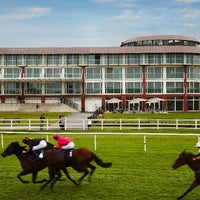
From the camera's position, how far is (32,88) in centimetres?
6269

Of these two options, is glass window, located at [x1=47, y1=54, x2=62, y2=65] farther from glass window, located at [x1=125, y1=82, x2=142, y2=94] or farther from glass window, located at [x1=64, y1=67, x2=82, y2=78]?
glass window, located at [x1=125, y1=82, x2=142, y2=94]

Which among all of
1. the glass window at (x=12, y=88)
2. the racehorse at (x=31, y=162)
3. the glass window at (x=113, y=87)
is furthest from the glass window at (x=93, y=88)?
the racehorse at (x=31, y=162)

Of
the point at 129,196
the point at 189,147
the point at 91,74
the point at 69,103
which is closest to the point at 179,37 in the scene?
the point at 91,74

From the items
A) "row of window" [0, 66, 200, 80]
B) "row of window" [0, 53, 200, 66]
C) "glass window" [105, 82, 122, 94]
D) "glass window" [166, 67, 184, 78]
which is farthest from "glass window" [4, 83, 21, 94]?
"glass window" [166, 67, 184, 78]

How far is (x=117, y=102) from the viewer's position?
57406 millimetres

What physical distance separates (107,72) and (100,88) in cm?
269

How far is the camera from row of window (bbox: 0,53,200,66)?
2424 inches

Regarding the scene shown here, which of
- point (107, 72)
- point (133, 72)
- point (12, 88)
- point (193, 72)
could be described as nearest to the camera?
point (133, 72)

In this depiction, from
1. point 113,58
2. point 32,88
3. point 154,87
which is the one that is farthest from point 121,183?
point 32,88

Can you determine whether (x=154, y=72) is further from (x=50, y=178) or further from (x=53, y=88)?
(x=50, y=178)

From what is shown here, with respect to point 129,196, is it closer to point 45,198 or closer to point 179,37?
point 45,198

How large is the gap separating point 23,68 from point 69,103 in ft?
31.6

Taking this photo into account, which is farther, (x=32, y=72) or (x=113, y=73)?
(x=32, y=72)

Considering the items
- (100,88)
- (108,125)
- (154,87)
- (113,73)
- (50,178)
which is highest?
(113,73)
